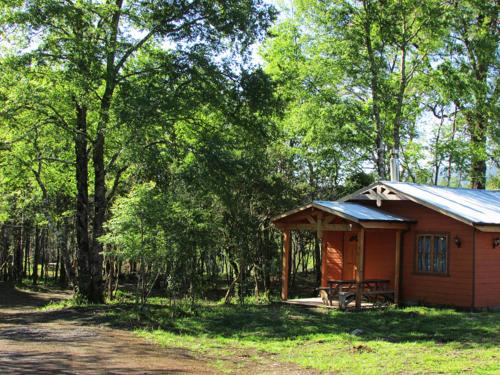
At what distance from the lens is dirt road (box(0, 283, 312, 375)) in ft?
26.5

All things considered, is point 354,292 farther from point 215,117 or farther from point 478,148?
point 478,148

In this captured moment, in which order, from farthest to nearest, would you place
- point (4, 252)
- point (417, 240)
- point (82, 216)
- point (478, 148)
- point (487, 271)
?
point (4, 252) → point (478, 148) → point (82, 216) → point (417, 240) → point (487, 271)

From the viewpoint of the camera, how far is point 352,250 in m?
18.5

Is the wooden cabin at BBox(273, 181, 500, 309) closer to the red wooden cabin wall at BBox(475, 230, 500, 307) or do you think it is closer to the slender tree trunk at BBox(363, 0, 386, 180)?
the red wooden cabin wall at BBox(475, 230, 500, 307)

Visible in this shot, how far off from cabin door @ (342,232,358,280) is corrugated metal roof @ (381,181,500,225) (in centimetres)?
249

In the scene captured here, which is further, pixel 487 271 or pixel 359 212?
pixel 359 212

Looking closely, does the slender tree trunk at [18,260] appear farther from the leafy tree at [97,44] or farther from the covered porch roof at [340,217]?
the covered porch roof at [340,217]

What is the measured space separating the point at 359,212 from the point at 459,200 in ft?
11.4

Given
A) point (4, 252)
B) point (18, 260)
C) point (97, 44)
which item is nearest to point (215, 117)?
point (97, 44)

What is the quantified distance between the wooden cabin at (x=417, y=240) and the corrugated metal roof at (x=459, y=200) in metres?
0.03

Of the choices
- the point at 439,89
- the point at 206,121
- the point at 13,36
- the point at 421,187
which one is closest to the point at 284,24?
the point at 439,89

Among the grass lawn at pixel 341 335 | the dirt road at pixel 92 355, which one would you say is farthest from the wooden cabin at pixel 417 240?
the dirt road at pixel 92 355

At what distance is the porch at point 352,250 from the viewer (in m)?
15.5

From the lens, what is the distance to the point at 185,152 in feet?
55.3
